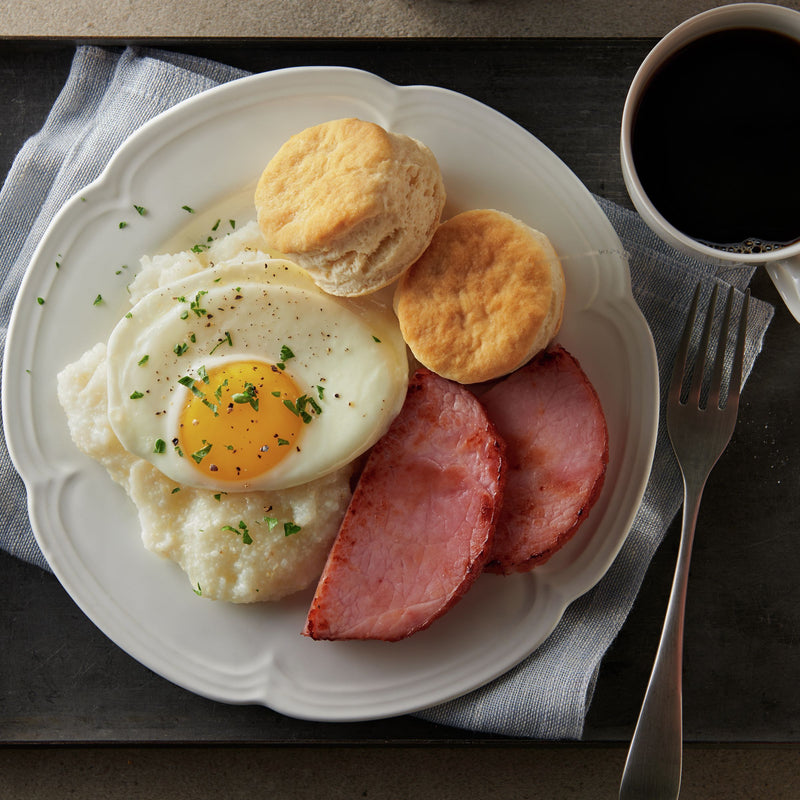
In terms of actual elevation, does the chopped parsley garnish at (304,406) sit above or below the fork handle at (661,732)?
above

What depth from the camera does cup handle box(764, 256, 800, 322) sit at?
1.30m

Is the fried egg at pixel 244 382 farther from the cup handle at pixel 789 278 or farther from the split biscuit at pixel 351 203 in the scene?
the cup handle at pixel 789 278

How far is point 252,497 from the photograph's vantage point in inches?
58.1

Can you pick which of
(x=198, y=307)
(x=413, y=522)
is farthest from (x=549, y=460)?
(x=198, y=307)

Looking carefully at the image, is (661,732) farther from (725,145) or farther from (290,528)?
(725,145)

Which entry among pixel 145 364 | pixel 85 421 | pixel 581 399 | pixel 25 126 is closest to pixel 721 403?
pixel 581 399

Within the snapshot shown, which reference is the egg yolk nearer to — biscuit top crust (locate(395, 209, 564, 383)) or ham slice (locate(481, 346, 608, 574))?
biscuit top crust (locate(395, 209, 564, 383))

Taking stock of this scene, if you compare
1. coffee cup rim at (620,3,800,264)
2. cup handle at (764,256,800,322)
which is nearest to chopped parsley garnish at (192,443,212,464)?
coffee cup rim at (620,3,800,264)

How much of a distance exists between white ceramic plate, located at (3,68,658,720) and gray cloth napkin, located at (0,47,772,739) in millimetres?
85

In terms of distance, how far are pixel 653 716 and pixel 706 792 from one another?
0.42 metres

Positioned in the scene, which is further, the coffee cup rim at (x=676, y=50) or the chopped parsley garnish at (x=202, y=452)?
the chopped parsley garnish at (x=202, y=452)

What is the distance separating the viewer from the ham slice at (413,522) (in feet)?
4.81

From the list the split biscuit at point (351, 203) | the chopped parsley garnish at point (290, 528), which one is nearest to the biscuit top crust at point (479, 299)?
the split biscuit at point (351, 203)

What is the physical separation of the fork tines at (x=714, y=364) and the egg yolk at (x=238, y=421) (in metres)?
0.81
